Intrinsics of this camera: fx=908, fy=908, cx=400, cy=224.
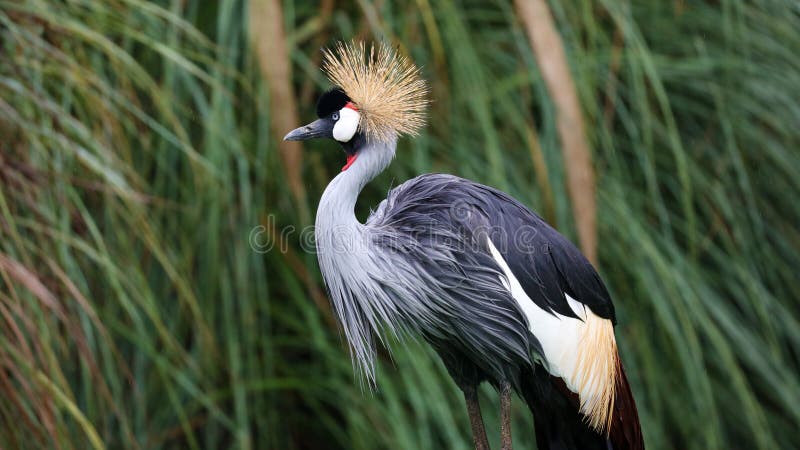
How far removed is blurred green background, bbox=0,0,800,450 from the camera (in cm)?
166

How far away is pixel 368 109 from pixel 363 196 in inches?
27.3

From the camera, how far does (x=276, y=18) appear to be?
1631 millimetres

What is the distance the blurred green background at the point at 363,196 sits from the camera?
5.46 ft

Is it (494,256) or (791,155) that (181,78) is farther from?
(791,155)

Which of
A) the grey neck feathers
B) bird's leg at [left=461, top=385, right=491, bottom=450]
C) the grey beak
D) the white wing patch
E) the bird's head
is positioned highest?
the bird's head

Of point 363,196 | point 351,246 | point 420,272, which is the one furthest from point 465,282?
point 363,196

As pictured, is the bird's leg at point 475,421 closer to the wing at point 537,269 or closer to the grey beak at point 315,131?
the wing at point 537,269

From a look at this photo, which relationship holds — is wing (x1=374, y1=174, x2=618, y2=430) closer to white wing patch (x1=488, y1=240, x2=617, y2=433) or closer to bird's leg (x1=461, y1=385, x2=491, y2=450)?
white wing patch (x1=488, y1=240, x2=617, y2=433)

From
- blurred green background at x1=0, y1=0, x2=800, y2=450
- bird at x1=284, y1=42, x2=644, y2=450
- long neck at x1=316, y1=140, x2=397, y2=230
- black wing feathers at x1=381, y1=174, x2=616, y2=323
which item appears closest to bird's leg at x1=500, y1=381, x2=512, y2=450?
bird at x1=284, y1=42, x2=644, y2=450

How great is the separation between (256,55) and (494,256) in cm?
81

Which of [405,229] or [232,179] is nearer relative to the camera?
[405,229]

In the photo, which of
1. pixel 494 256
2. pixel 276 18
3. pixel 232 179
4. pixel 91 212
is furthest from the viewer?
pixel 232 179

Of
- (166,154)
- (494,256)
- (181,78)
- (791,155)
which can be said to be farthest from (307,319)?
(791,155)

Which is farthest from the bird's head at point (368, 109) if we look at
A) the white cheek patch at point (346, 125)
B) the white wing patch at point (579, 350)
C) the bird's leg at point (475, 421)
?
the bird's leg at point (475, 421)
